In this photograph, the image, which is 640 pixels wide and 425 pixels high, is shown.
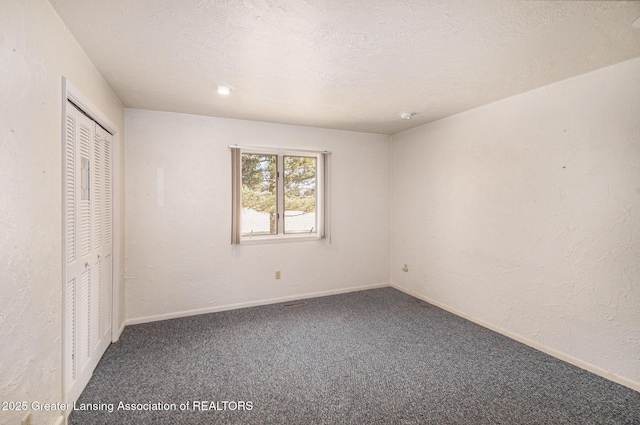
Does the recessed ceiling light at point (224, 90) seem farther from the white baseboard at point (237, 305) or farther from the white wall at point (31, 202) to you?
the white baseboard at point (237, 305)

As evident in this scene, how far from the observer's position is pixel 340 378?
2.22 metres

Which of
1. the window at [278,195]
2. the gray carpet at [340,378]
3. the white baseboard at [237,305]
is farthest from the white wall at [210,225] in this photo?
the gray carpet at [340,378]

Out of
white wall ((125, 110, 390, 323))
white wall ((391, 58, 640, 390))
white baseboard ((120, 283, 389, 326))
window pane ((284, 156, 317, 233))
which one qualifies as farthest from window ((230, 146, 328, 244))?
white wall ((391, 58, 640, 390))

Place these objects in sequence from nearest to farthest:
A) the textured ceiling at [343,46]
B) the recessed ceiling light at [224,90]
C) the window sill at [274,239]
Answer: the textured ceiling at [343,46] → the recessed ceiling light at [224,90] → the window sill at [274,239]

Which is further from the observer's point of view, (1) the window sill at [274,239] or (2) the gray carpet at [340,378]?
(1) the window sill at [274,239]

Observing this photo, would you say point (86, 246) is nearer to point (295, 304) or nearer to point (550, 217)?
point (295, 304)

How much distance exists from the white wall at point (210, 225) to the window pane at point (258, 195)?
0.76 ft

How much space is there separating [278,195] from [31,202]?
273 cm

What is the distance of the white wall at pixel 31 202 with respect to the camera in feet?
3.80

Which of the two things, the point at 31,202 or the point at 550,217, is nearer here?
the point at 31,202

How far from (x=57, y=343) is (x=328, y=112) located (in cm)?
298

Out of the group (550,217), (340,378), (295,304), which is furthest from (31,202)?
(550,217)

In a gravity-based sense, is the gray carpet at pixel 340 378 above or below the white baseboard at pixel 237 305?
below

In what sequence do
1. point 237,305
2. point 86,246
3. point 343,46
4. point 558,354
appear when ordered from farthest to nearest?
point 237,305
point 558,354
point 86,246
point 343,46
